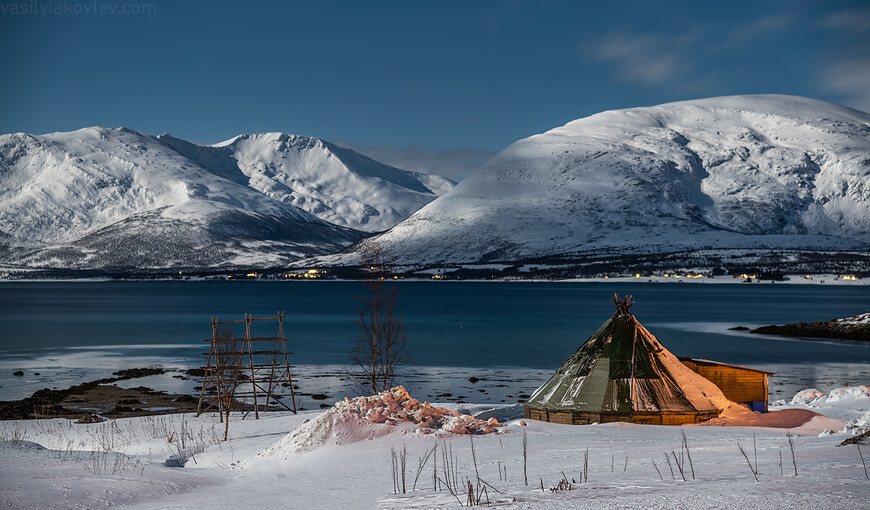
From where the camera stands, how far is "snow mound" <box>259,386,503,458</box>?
811 inches

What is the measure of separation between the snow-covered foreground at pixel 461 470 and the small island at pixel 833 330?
61915mm

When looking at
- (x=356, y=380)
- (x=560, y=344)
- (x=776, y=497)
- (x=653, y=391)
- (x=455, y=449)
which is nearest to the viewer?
(x=776, y=497)

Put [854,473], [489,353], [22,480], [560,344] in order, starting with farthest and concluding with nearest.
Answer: [560,344] < [489,353] < [22,480] < [854,473]

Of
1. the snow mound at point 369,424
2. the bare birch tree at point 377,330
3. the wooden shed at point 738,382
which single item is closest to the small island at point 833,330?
the bare birch tree at point 377,330

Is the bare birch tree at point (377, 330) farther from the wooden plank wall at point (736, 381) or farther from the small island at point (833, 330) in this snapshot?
the small island at point (833, 330)

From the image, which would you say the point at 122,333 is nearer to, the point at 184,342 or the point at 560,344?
the point at 184,342

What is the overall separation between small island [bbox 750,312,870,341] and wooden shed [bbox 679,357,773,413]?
2278 inches

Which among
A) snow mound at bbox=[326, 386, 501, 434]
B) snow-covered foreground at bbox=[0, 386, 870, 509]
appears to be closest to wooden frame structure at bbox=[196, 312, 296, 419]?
snow-covered foreground at bbox=[0, 386, 870, 509]

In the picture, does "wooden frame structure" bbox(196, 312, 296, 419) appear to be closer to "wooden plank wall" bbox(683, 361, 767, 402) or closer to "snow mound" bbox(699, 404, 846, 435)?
"wooden plank wall" bbox(683, 361, 767, 402)

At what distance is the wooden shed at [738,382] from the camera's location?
27859 mm

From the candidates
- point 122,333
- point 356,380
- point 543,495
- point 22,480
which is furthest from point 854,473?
point 122,333

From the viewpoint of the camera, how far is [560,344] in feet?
259

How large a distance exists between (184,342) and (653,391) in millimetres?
66352

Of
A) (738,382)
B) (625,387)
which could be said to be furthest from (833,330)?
(625,387)
